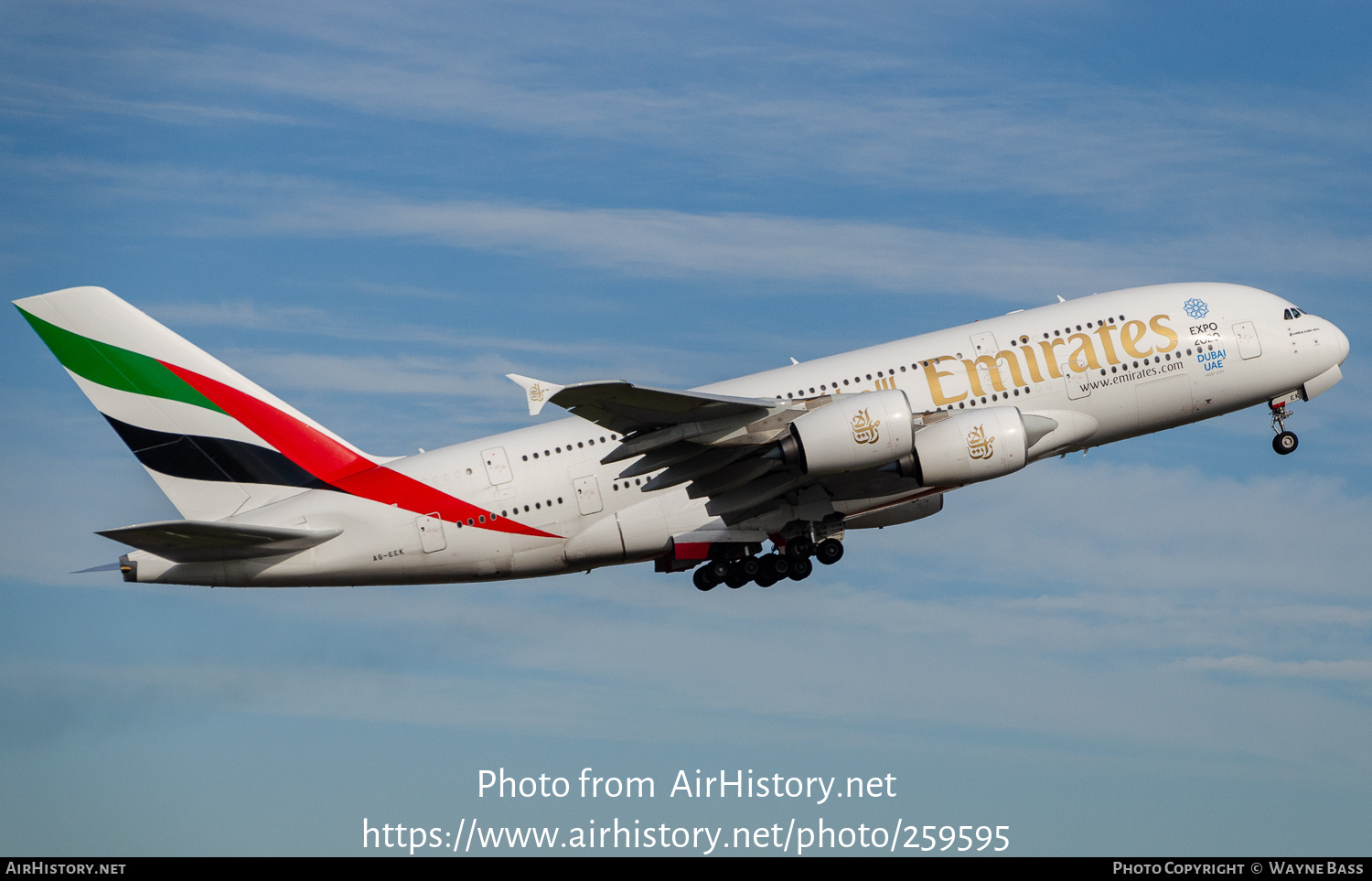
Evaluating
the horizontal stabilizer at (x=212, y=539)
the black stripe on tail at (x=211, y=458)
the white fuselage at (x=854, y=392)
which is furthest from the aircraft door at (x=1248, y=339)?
the black stripe on tail at (x=211, y=458)

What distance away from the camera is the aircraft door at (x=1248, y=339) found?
3350cm

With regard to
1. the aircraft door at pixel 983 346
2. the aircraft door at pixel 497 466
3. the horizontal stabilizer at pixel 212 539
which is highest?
the aircraft door at pixel 983 346

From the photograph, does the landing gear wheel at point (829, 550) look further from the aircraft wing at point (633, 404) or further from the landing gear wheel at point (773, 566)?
the aircraft wing at point (633, 404)

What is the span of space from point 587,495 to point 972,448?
9439mm

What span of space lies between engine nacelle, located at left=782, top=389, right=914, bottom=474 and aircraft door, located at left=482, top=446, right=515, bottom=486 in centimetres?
748

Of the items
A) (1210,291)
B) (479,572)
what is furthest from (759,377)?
(1210,291)

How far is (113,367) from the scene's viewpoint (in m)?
34.9

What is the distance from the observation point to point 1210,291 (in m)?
33.8

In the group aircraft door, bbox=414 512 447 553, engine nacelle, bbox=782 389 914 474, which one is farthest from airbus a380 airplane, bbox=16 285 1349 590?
engine nacelle, bbox=782 389 914 474

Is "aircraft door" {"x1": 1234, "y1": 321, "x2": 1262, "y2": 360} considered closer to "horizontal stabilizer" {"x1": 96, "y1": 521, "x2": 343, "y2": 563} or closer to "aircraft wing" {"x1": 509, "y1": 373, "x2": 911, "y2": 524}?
"aircraft wing" {"x1": 509, "y1": 373, "x2": 911, "y2": 524}

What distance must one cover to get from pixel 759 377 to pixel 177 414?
15285 millimetres

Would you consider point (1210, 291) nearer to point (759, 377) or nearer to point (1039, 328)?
point (1039, 328)

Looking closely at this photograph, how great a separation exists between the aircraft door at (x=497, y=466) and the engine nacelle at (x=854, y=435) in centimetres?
748

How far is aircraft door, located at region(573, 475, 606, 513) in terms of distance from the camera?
108 ft
